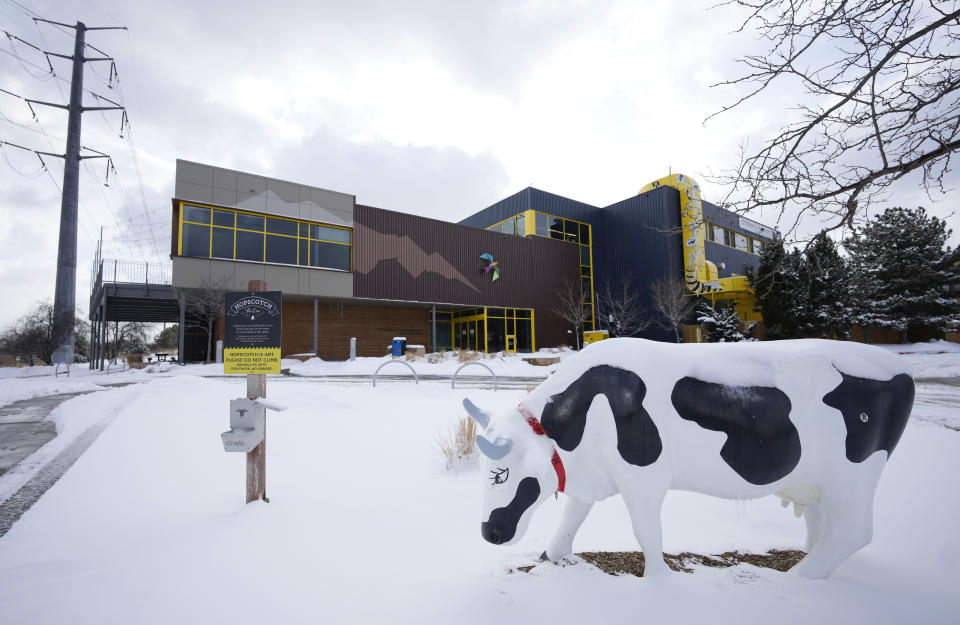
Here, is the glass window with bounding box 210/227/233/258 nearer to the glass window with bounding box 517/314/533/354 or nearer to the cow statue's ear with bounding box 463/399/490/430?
the glass window with bounding box 517/314/533/354

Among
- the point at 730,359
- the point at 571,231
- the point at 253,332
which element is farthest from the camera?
the point at 571,231

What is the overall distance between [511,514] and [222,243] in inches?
832

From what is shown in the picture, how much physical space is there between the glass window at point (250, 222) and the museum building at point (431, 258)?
0.06 metres

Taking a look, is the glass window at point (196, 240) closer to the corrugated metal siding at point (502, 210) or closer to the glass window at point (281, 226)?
the glass window at point (281, 226)

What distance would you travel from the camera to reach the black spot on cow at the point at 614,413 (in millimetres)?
2168

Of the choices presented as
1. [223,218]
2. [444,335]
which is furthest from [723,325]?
[223,218]

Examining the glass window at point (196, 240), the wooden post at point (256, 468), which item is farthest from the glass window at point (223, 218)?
the wooden post at point (256, 468)

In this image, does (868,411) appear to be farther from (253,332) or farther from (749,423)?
(253,332)

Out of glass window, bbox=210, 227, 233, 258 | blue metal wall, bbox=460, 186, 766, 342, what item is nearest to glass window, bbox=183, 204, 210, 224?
glass window, bbox=210, 227, 233, 258

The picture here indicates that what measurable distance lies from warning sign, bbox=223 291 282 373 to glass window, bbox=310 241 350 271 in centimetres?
1859

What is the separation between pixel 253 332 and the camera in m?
3.77

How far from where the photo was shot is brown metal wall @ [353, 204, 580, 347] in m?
22.7

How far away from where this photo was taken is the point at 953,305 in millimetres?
22391

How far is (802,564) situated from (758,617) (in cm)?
59
